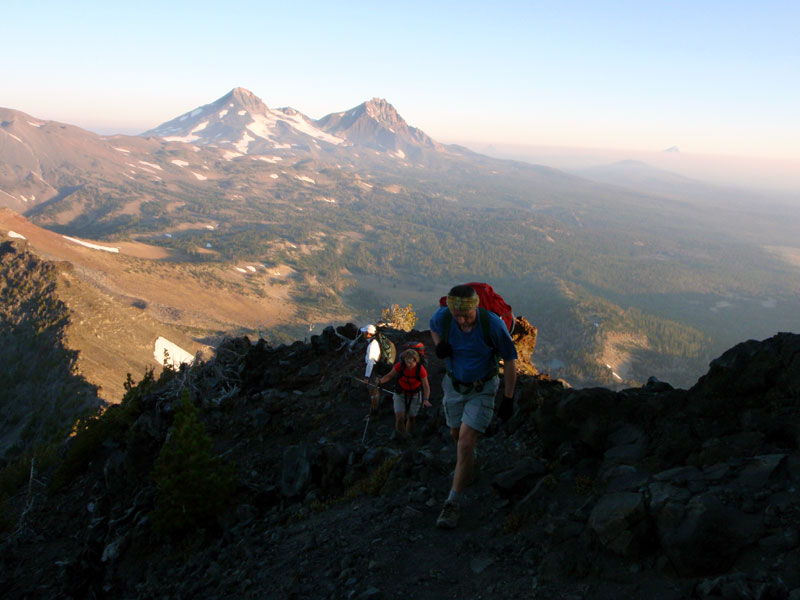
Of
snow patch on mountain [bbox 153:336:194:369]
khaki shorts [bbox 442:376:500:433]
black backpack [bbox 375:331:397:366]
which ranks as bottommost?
snow patch on mountain [bbox 153:336:194:369]

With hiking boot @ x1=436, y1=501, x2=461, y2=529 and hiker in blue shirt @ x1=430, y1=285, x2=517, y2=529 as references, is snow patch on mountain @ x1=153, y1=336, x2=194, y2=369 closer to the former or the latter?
hiking boot @ x1=436, y1=501, x2=461, y2=529

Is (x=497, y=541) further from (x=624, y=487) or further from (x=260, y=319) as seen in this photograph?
(x=260, y=319)

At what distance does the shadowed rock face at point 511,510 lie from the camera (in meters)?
4.09

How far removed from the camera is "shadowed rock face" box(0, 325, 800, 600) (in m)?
4.09

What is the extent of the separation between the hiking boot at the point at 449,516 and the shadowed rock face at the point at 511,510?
0.13 metres

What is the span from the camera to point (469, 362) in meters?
5.80

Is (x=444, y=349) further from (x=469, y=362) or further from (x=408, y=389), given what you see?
(x=408, y=389)

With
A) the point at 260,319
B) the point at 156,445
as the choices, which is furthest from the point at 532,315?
the point at 156,445

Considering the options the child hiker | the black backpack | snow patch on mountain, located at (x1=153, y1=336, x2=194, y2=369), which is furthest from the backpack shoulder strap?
snow patch on mountain, located at (x1=153, y1=336, x2=194, y2=369)

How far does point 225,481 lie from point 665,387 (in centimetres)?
741

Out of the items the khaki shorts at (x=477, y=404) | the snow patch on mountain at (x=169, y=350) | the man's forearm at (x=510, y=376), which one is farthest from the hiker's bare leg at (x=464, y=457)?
the snow patch on mountain at (x=169, y=350)

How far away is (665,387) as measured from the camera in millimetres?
7539

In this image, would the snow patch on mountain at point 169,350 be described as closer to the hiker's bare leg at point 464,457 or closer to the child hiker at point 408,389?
the child hiker at point 408,389

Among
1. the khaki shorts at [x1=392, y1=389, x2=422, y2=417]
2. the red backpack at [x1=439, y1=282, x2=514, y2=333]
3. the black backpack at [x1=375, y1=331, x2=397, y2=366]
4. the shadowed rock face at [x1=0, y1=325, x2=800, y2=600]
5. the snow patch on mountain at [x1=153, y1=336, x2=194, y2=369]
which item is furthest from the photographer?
the snow patch on mountain at [x1=153, y1=336, x2=194, y2=369]
